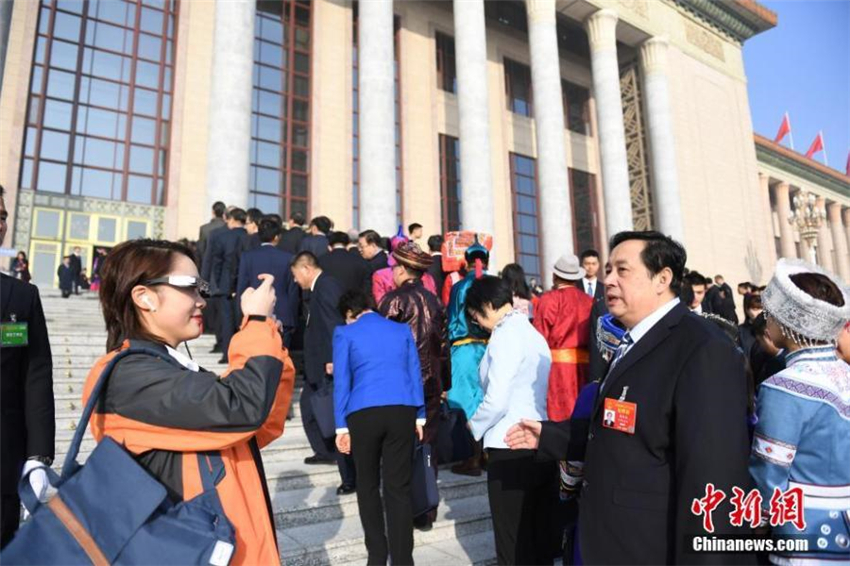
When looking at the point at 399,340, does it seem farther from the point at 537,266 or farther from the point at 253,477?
the point at 537,266

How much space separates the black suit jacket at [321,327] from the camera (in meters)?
4.98

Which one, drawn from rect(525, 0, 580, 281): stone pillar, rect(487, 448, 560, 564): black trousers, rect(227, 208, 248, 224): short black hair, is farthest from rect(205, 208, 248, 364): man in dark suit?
rect(525, 0, 580, 281): stone pillar

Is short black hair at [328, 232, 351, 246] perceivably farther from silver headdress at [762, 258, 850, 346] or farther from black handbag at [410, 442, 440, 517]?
silver headdress at [762, 258, 850, 346]

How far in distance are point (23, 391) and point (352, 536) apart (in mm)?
2244

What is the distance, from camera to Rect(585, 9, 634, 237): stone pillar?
19.4 meters

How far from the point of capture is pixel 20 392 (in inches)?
94.6

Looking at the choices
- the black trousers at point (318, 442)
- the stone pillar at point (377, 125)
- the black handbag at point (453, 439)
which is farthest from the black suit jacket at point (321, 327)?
the stone pillar at point (377, 125)

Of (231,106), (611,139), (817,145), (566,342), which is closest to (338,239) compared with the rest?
(566,342)

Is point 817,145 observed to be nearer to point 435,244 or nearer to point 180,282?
point 435,244

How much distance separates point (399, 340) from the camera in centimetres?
361

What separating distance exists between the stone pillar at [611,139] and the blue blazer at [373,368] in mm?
17256

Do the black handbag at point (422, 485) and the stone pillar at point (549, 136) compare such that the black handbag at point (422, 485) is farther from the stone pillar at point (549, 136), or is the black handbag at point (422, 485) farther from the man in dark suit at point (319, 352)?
the stone pillar at point (549, 136)

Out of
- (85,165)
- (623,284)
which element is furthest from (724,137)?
(623,284)

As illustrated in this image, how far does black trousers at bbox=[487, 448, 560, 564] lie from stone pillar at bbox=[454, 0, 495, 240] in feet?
40.9
